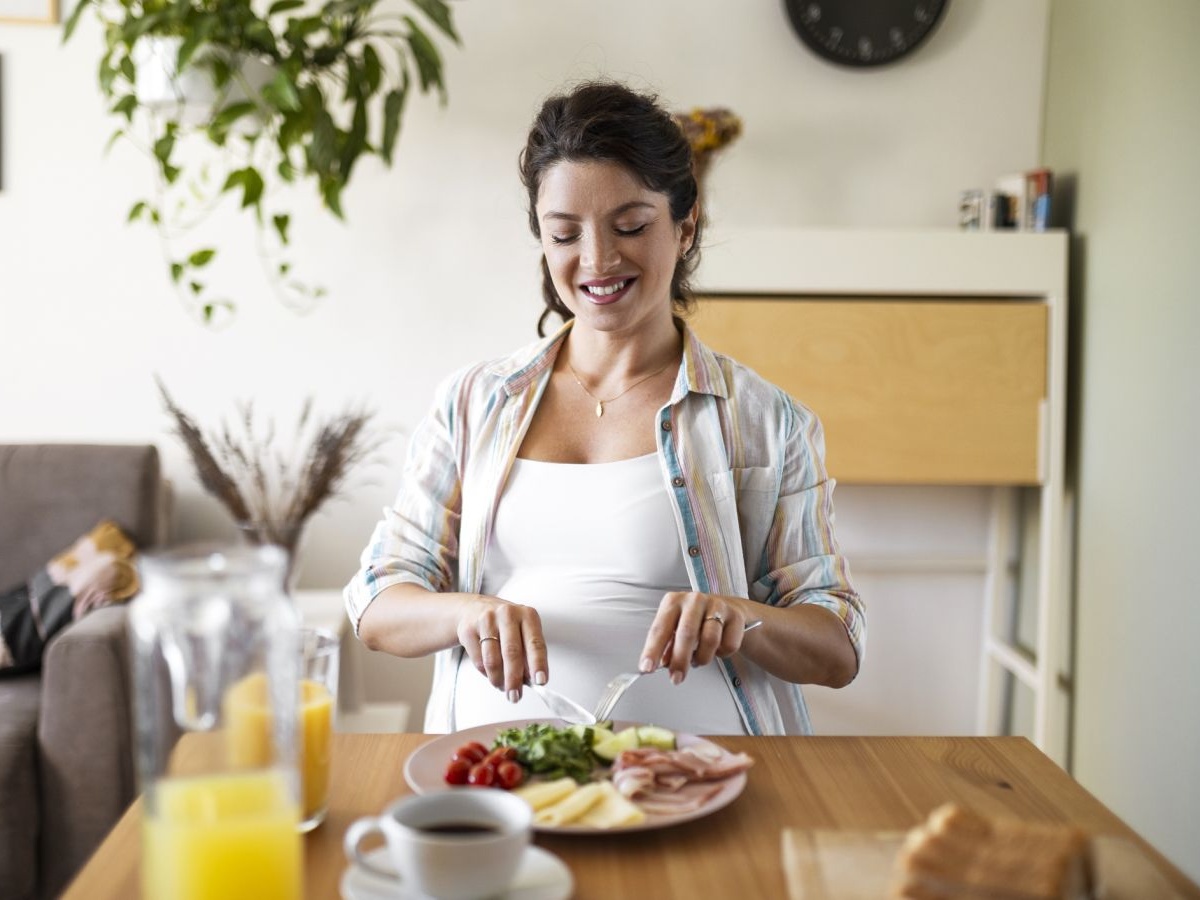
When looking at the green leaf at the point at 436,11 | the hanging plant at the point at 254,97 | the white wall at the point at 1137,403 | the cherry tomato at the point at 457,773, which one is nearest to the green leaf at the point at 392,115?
the hanging plant at the point at 254,97

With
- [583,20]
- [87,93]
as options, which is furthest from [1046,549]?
[87,93]

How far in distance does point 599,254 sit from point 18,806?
4.38ft

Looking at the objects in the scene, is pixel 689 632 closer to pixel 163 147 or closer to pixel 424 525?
pixel 424 525

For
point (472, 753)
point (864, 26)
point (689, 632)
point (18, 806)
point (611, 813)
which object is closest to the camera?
point (611, 813)

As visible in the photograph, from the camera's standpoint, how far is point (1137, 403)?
2.35m

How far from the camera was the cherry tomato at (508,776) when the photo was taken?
996 millimetres

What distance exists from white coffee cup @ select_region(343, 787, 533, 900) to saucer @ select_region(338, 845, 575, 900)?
0.4 inches

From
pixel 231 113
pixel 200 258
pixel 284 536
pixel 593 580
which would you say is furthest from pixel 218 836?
pixel 200 258

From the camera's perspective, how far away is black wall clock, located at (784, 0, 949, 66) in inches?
108

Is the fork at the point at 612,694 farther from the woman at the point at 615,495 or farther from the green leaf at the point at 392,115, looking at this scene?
the green leaf at the point at 392,115

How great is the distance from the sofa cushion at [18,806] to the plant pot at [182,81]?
1.20 meters

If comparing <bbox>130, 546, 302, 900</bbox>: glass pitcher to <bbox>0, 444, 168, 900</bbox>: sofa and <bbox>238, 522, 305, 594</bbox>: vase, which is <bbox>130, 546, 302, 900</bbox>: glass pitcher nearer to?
<bbox>238, 522, 305, 594</bbox>: vase

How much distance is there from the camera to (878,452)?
2590mm

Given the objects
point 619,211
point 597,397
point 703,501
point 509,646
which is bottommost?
point 509,646
